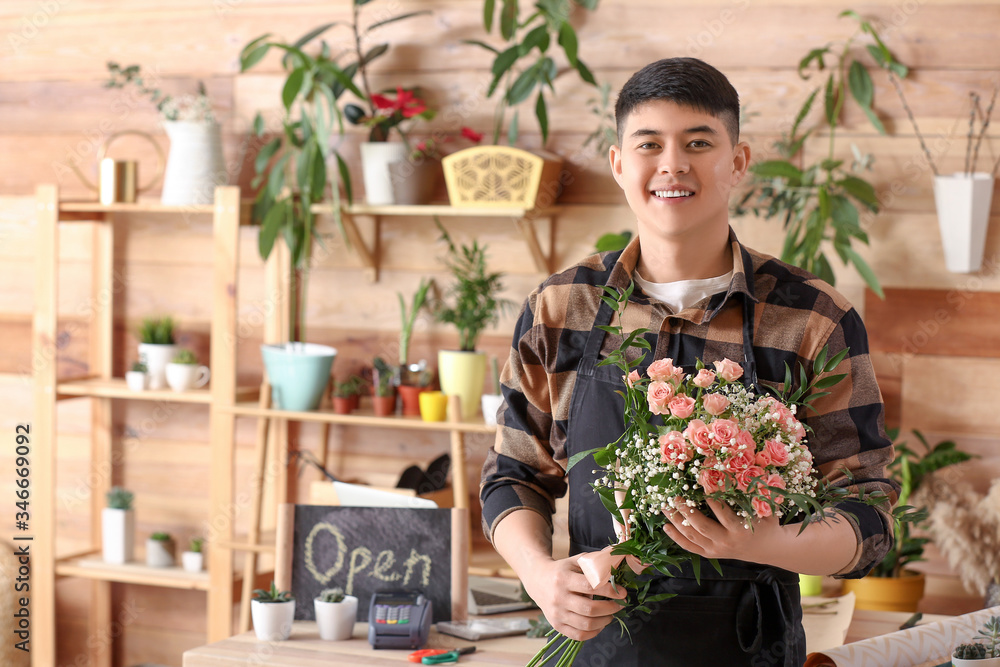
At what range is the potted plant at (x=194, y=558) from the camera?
9.73 ft

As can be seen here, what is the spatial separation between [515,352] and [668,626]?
44cm

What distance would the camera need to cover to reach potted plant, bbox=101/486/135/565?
2.99 meters

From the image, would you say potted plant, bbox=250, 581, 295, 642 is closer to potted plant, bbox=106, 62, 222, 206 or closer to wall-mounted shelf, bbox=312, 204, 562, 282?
wall-mounted shelf, bbox=312, 204, 562, 282

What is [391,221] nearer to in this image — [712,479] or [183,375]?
[183,375]

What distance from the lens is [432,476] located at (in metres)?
2.66

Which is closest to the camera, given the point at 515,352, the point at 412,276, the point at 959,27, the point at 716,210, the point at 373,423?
the point at 716,210

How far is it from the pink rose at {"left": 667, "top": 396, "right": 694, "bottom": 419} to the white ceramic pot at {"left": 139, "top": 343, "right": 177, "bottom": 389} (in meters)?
2.25

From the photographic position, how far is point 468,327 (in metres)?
2.70

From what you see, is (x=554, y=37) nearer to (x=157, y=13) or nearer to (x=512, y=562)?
(x=157, y=13)

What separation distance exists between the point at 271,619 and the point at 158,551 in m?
1.41

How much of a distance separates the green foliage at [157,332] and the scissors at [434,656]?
5.34ft

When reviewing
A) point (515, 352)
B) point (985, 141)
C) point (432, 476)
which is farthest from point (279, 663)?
point (985, 141)

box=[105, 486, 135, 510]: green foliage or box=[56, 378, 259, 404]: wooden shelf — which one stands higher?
box=[56, 378, 259, 404]: wooden shelf

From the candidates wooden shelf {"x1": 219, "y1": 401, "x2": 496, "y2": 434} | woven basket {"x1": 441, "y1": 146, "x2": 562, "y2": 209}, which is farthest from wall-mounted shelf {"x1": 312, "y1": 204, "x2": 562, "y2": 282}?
wooden shelf {"x1": 219, "y1": 401, "x2": 496, "y2": 434}
